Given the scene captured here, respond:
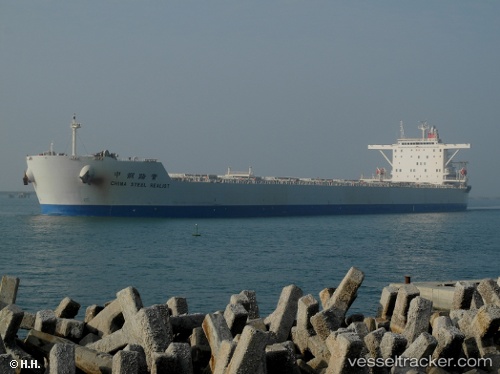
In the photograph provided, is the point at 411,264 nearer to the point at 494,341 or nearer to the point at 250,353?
the point at 494,341

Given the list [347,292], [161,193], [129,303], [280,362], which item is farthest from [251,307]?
[161,193]

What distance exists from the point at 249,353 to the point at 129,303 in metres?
1.46

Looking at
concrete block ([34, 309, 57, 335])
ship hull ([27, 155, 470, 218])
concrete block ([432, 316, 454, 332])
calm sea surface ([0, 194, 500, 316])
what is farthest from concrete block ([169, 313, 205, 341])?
ship hull ([27, 155, 470, 218])

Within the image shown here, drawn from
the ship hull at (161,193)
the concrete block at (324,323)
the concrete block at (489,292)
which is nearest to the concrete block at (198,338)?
the concrete block at (324,323)

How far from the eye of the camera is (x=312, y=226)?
34.2 metres

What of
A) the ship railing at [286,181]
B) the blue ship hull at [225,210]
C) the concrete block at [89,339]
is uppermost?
the ship railing at [286,181]

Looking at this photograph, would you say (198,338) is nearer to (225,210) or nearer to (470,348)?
(470,348)

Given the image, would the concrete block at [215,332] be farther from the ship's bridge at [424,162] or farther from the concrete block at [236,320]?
the ship's bridge at [424,162]

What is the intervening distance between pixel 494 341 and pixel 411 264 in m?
14.1

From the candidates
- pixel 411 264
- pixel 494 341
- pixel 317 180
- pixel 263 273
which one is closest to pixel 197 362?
pixel 494 341

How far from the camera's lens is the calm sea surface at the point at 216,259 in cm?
1407

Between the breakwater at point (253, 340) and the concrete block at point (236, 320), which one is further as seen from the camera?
the concrete block at point (236, 320)

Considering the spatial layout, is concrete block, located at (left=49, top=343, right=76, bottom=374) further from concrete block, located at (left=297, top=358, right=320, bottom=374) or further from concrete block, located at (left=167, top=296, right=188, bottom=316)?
concrete block, located at (left=167, top=296, right=188, bottom=316)

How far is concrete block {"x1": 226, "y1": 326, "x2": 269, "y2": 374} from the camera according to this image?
4051mm
